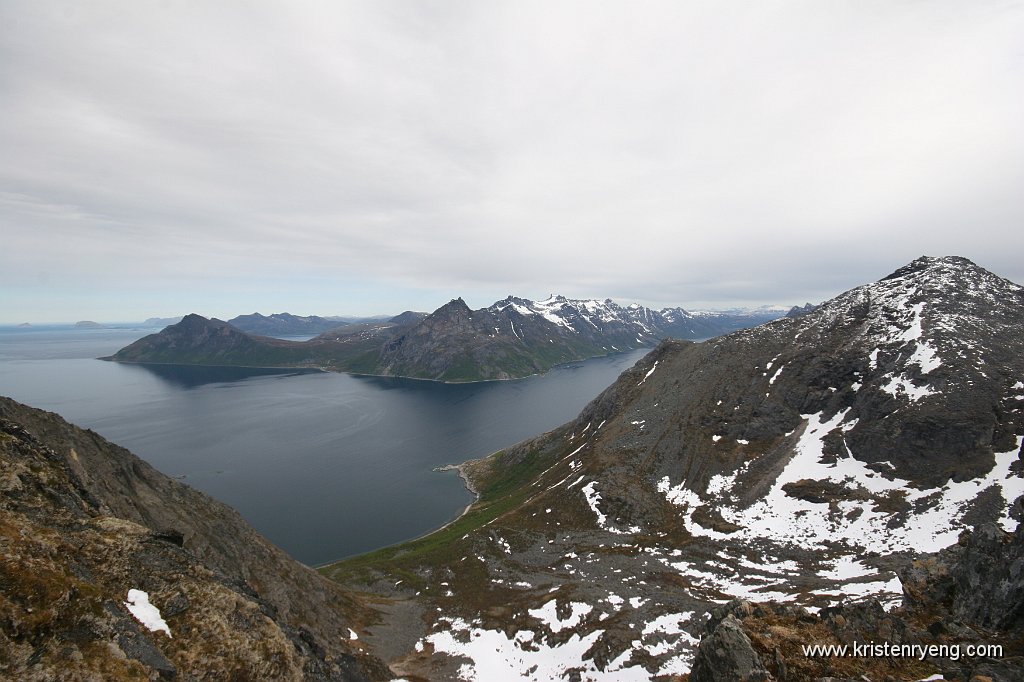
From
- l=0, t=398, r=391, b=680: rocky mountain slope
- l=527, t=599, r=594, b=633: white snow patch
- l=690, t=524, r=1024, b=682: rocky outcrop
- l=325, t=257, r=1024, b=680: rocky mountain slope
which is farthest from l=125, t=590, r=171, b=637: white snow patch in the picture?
l=527, t=599, r=594, b=633: white snow patch

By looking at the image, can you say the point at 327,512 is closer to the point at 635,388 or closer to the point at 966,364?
the point at 635,388

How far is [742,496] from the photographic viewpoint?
79812 mm

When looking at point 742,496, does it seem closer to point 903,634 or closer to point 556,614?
point 556,614

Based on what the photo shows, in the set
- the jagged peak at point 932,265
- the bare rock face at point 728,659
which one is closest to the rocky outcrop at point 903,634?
the bare rock face at point 728,659

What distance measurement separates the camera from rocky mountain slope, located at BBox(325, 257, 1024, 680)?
163 feet

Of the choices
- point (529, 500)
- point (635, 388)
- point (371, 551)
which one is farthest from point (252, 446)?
point (635, 388)

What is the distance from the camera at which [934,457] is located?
73625 mm

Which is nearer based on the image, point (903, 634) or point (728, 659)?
point (728, 659)

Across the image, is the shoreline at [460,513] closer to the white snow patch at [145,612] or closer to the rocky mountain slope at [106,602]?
the rocky mountain slope at [106,602]

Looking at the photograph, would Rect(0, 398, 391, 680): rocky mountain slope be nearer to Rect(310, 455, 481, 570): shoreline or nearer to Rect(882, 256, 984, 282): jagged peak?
Rect(310, 455, 481, 570): shoreline

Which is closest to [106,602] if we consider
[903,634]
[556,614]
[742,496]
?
[903,634]

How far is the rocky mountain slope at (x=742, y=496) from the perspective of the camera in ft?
163

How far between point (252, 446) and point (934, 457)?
8120 inches

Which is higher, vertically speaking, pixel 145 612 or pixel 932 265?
pixel 932 265
